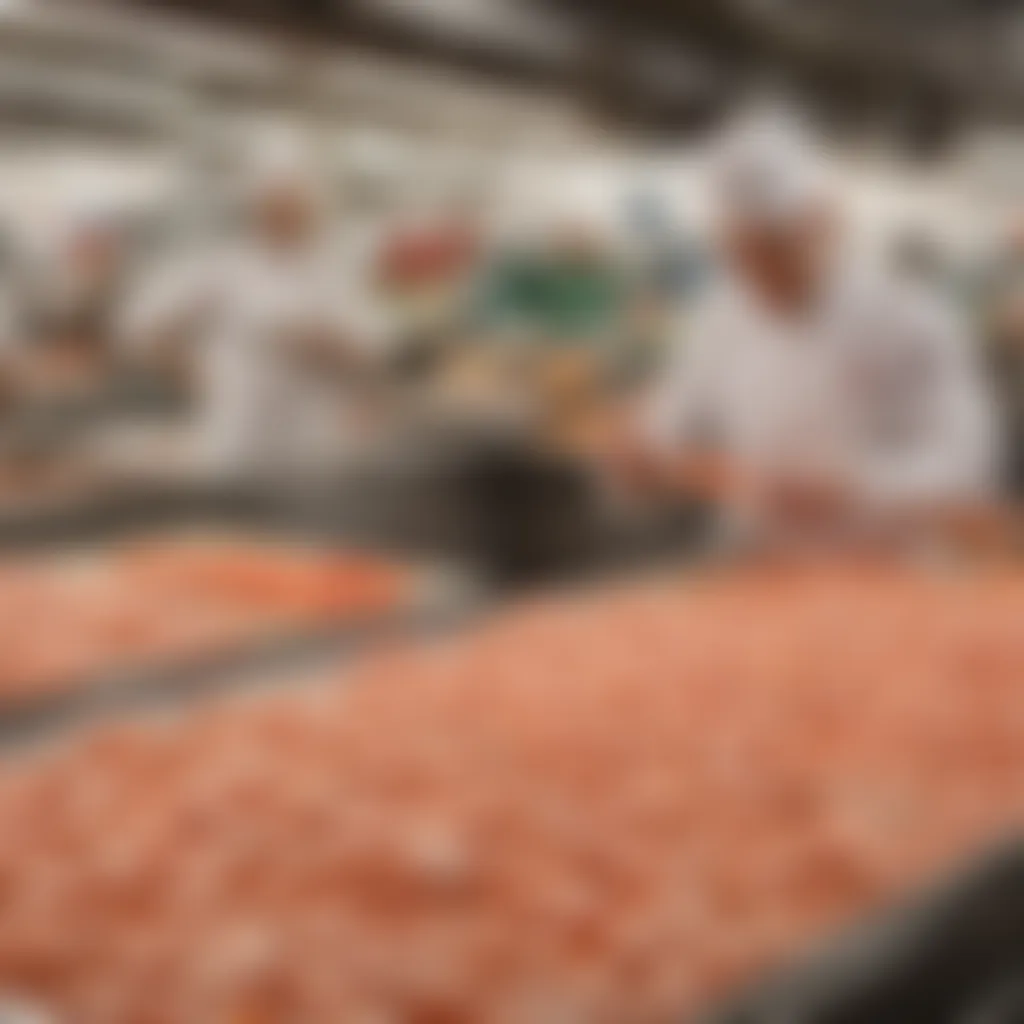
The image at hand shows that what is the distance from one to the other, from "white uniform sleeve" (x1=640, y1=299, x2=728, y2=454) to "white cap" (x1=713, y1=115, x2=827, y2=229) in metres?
0.13

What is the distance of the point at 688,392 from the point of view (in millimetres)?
1072

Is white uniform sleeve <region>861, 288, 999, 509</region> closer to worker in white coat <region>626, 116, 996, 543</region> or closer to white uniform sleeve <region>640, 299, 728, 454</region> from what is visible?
worker in white coat <region>626, 116, 996, 543</region>

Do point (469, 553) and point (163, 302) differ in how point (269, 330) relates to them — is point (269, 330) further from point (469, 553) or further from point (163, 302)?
point (469, 553)

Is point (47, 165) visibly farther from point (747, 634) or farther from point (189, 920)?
point (747, 634)

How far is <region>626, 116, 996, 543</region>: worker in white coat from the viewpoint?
1.01 metres

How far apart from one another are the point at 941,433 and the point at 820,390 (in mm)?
81

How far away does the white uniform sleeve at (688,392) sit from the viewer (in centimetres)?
106

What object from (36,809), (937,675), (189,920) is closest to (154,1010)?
(189,920)

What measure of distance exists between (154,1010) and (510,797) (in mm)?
274

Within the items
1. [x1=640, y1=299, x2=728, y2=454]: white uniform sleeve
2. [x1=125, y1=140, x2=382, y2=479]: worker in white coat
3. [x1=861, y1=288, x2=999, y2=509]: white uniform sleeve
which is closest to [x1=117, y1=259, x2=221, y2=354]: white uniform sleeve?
[x1=125, y1=140, x2=382, y2=479]: worker in white coat

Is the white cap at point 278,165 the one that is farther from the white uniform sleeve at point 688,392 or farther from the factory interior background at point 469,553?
the white uniform sleeve at point 688,392

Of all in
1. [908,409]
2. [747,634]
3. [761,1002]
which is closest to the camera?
[761,1002]

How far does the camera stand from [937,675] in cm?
108

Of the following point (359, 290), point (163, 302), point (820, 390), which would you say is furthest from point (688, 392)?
point (163, 302)
